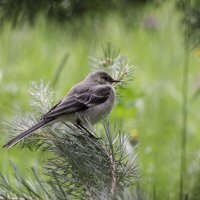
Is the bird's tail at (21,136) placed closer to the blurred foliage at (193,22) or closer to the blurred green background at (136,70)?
the blurred green background at (136,70)

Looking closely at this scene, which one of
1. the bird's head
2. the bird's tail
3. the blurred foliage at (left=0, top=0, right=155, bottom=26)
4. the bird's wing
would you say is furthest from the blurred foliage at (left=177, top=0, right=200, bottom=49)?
the bird's tail

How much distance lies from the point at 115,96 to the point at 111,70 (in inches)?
13.3

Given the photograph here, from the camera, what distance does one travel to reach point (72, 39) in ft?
12.2

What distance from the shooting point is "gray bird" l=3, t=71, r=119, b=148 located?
3073 millimetres

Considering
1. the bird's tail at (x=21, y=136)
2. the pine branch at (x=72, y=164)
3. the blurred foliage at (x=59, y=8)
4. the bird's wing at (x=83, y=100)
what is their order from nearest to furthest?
the pine branch at (x=72, y=164) → the bird's tail at (x=21, y=136) → the bird's wing at (x=83, y=100) → the blurred foliage at (x=59, y=8)

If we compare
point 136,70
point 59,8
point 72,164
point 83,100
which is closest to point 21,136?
point 72,164

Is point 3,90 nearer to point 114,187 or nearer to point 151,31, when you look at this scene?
point 151,31

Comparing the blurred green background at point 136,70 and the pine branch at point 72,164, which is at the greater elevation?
the blurred green background at point 136,70

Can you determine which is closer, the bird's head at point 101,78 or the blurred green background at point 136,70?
the bird's head at point 101,78

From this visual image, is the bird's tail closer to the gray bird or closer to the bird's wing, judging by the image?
the gray bird

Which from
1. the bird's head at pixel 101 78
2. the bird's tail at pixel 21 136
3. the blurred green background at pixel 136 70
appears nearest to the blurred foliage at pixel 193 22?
the blurred green background at pixel 136 70

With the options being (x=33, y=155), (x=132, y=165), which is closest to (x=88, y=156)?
(x=132, y=165)

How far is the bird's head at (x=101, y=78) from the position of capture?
298 cm

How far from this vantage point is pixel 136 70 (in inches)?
123
